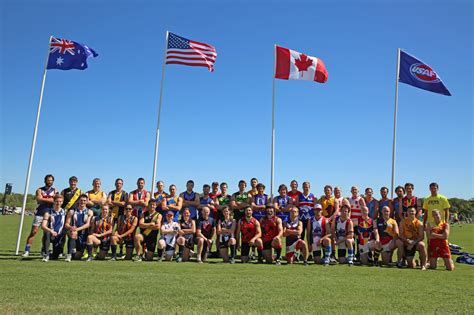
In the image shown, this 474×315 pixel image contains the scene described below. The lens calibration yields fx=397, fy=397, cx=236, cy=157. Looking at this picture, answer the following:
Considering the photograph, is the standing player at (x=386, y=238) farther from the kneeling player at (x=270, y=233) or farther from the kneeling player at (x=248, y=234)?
the kneeling player at (x=248, y=234)

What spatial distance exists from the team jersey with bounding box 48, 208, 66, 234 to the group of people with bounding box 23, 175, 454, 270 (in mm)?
25

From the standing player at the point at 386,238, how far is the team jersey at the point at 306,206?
1862 millimetres

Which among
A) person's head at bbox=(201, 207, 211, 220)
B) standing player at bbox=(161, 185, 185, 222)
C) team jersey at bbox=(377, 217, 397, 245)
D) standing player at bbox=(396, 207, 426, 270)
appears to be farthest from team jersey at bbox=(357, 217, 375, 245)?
standing player at bbox=(161, 185, 185, 222)

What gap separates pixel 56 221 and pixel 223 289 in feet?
18.8

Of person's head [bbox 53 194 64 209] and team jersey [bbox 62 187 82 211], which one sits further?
team jersey [bbox 62 187 82 211]

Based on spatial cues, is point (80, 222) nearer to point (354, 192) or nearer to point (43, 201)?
point (43, 201)

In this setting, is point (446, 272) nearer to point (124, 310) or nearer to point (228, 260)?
point (228, 260)

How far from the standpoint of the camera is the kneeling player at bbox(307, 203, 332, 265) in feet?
34.2

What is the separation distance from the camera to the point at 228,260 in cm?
1053

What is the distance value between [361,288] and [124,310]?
3971 mm

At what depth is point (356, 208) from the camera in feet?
37.3

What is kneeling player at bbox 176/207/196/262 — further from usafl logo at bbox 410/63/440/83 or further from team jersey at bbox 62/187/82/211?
usafl logo at bbox 410/63/440/83

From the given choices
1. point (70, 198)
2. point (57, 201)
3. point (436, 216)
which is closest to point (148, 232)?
point (70, 198)

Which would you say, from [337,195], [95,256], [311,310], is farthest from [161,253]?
[311,310]
